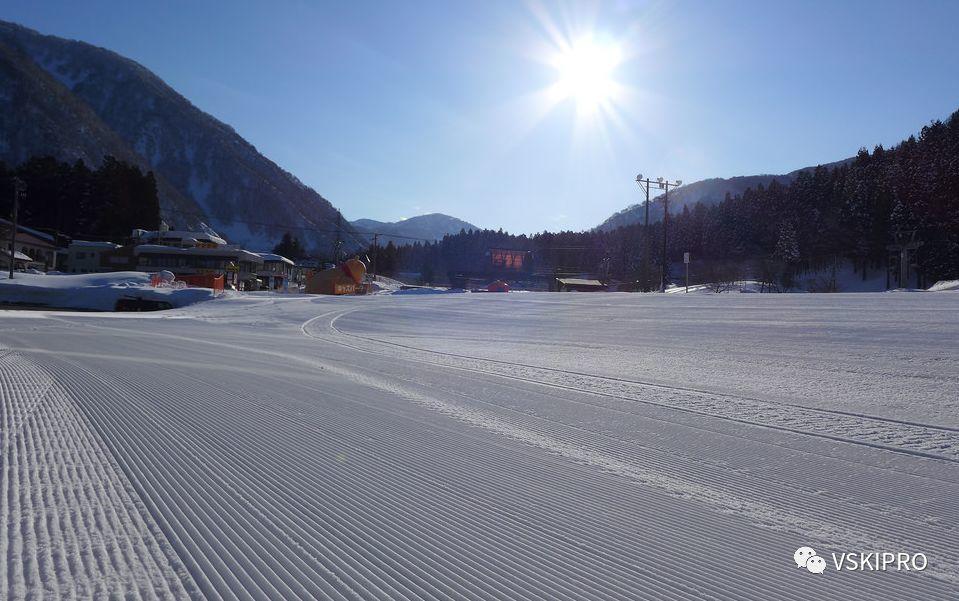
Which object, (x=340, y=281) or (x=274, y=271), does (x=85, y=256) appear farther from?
(x=340, y=281)

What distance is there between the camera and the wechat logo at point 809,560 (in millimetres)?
2926

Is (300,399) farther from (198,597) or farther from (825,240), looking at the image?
(825,240)

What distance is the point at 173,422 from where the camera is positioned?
18.0 ft

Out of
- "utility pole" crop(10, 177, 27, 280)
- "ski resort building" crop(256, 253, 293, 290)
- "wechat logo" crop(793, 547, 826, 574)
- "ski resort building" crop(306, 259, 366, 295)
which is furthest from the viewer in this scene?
"ski resort building" crop(256, 253, 293, 290)

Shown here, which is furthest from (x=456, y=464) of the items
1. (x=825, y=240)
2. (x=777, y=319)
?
(x=825, y=240)

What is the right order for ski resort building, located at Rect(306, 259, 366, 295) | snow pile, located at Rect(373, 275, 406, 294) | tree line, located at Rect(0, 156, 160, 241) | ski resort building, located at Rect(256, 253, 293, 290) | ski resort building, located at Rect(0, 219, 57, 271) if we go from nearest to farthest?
1. ski resort building, located at Rect(306, 259, 366, 295)
2. ski resort building, located at Rect(0, 219, 57, 271)
3. snow pile, located at Rect(373, 275, 406, 294)
4. tree line, located at Rect(0, 156, 160, 241)
5. ski resort building, located at Rect(256, 253, 293, 290)

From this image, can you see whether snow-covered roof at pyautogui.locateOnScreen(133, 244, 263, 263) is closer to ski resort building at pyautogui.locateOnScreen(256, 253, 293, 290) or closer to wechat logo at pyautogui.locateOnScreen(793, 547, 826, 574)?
ski resort building at pyautogui.locateOnScreen(256, 253, 293, 290)

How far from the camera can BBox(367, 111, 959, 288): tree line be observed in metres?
42.2

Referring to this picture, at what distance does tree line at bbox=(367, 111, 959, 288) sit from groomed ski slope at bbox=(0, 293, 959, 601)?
121ft

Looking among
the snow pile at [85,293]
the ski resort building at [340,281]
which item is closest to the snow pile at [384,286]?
the ski resort building at [340,281]

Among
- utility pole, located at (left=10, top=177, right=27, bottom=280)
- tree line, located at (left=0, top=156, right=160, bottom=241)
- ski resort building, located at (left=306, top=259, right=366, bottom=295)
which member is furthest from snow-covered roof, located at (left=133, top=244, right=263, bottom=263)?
ski resort building, located at (left=306, top=259, right=366, bottom=295)

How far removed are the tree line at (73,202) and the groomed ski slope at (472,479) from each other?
84344 mm

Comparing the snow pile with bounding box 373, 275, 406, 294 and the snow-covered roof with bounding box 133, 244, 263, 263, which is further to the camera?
the snow pile with bounding box 373, 275, 406, 294

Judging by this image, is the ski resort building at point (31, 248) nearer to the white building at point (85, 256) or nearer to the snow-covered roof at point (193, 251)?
the white building at point (85, 256)
